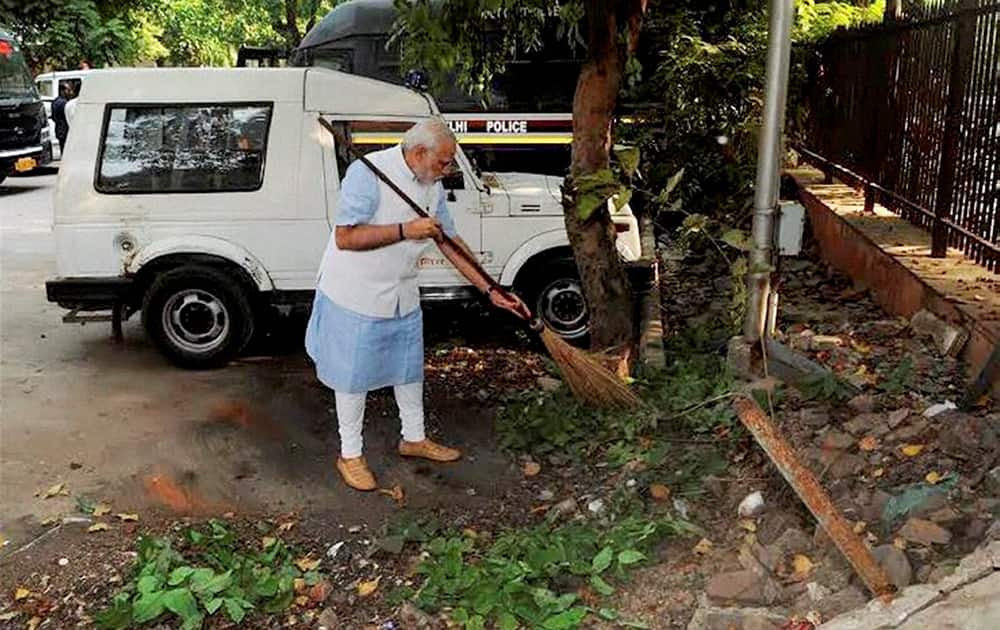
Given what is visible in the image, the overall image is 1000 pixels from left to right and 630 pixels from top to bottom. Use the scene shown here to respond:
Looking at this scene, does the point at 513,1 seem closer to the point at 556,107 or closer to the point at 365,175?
the point at 365,175

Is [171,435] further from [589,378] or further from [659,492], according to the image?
[659,492]

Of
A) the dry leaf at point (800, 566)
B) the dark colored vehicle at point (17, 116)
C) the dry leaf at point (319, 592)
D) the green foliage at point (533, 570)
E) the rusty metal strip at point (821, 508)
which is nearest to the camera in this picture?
the rusty metal strip at point (821, 508)

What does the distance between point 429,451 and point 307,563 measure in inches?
47.1

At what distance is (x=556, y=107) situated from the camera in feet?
30.5

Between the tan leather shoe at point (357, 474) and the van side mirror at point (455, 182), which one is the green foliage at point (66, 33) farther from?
the tan leather shoe at point (357, 474)

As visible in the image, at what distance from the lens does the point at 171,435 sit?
5.57 m

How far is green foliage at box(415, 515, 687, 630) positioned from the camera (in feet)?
11.2

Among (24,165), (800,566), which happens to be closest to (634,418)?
(800,566)

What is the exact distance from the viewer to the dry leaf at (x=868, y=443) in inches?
158

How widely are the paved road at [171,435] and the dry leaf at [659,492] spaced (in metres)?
0.85

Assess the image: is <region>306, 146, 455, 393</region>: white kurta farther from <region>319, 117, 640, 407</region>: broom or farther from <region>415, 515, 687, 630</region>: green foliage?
<region>415, 515, 687, 630</region>: green foliage

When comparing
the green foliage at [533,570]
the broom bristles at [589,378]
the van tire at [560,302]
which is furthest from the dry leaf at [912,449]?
the van tire at [560,302]

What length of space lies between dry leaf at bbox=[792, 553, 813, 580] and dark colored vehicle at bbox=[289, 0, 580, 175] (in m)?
5.71

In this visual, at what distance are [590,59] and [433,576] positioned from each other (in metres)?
3.14
